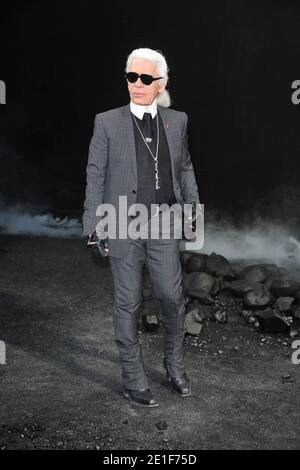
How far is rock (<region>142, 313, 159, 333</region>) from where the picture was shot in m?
5.45

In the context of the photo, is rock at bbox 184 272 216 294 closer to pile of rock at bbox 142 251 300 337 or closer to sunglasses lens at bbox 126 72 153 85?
pile of rock at bbox 142 251 300 337

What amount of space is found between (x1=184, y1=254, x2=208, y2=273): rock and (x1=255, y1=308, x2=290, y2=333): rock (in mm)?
1408

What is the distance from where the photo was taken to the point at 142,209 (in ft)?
12.9

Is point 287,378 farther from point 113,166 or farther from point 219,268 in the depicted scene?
point 219,268

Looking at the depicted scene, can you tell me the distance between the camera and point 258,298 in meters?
6.04

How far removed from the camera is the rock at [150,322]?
545 centimetres

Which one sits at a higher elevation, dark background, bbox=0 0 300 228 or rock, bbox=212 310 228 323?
dark background, bbox=0 0 300 228

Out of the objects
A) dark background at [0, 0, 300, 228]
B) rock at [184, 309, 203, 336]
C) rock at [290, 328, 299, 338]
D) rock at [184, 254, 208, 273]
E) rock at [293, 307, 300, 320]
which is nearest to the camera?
rock at [184, 309, 203, 336]

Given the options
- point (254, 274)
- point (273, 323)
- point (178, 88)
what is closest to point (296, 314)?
point (273, 323)

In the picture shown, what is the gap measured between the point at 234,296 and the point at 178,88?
122 inches

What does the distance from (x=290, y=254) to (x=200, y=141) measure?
1.80 metres

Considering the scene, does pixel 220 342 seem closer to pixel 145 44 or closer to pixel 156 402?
pixel 156 402

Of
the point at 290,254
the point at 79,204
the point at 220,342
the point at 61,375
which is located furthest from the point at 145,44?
the point at 61,375

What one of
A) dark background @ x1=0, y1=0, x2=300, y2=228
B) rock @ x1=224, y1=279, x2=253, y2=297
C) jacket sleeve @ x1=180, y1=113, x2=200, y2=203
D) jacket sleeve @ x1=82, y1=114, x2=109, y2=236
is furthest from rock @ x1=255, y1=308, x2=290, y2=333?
dark background @ x1=0, y1=0, x2=300, y2=228
